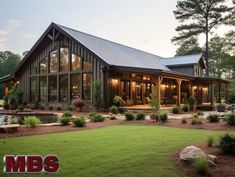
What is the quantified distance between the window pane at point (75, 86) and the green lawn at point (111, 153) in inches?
509

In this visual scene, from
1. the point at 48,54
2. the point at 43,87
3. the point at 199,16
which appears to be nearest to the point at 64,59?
the point at 48,54

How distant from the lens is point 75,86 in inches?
811

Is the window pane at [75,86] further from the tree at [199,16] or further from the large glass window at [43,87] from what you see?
the tree at [199,16]

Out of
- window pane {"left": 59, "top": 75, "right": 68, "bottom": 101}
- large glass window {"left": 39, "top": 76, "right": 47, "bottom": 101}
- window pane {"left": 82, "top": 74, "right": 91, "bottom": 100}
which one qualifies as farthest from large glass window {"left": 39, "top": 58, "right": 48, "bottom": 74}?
window pane {"left": 82, "top": 74, "right": 91, "bottom": 100}

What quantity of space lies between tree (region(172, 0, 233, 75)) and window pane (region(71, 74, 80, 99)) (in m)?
20.3

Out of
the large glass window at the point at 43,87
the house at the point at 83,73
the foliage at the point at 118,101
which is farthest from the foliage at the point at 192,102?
the large glass window at the point at 43,87

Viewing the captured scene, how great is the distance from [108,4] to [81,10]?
242 centimetres

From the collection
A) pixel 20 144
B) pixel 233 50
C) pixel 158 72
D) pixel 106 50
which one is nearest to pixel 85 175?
pixel 20 144

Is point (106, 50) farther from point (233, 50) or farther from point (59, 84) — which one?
point (233, 50)

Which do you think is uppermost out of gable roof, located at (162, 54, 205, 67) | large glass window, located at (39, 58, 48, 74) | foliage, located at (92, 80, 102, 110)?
gable roof, located at (162, 54, 205, 67)

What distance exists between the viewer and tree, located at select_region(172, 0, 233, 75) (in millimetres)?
34406

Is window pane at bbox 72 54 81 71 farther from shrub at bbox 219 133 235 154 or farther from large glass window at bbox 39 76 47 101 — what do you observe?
shrub at bbox 219 133 235 154

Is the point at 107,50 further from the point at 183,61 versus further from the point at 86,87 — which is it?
the point at 183,61

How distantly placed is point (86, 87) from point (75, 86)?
4.06 ft
